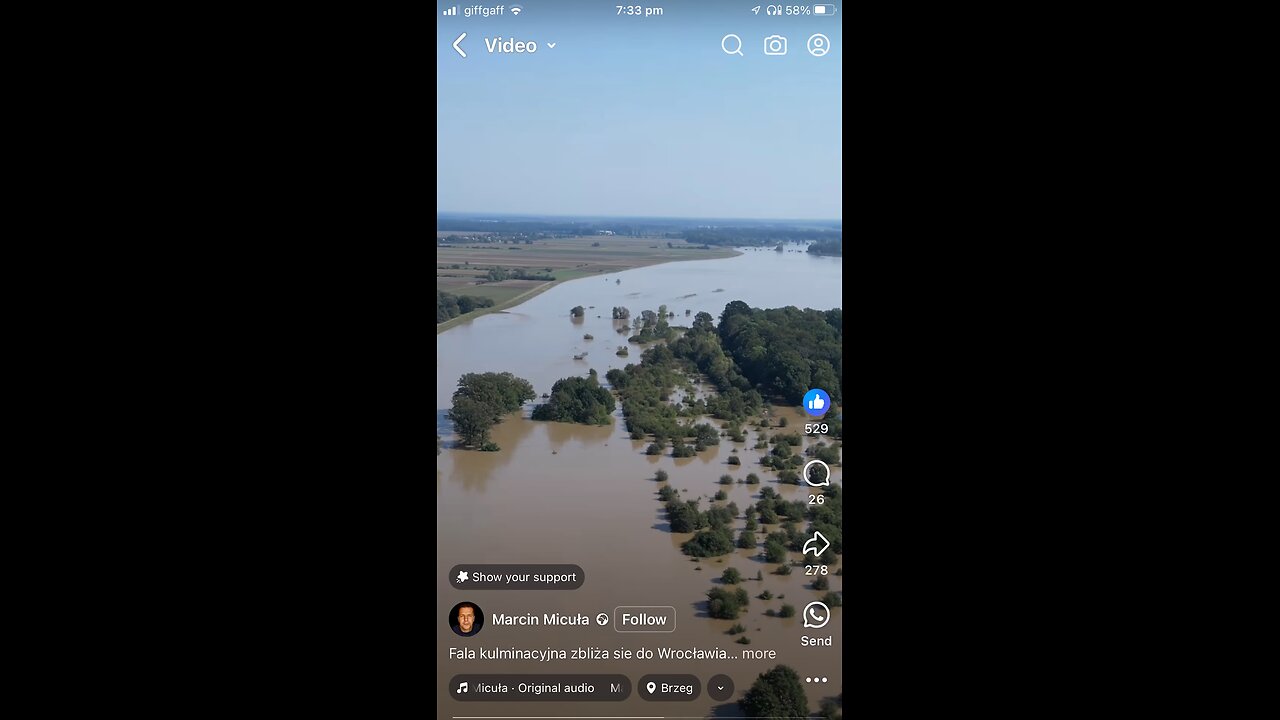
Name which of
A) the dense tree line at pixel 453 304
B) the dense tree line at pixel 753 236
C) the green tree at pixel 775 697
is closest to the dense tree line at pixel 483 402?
the dense tree line at pixel 453 304

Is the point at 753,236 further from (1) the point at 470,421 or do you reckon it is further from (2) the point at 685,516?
(1) the point at 470,421

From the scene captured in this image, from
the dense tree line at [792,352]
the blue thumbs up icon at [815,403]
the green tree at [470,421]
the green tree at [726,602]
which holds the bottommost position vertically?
the green tree at [726,602]

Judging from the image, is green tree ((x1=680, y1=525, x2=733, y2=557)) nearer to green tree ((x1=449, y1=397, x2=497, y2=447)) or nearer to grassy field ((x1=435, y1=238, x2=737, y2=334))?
green tree ((x1=449, y1=397, x2=497, y2=447))

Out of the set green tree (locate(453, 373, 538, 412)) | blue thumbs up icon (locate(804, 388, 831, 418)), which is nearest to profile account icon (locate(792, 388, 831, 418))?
blue thumbs up icon (locate(804, 388, 831, 418))

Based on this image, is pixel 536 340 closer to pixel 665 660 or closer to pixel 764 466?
pixel 764 466

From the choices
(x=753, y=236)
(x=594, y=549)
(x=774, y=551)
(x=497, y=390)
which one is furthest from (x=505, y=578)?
(x=753, y=236)

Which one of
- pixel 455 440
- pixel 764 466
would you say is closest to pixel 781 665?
pixel 764 466

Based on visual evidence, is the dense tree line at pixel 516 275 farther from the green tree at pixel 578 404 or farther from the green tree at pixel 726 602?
the green tree at pixel 726 602
